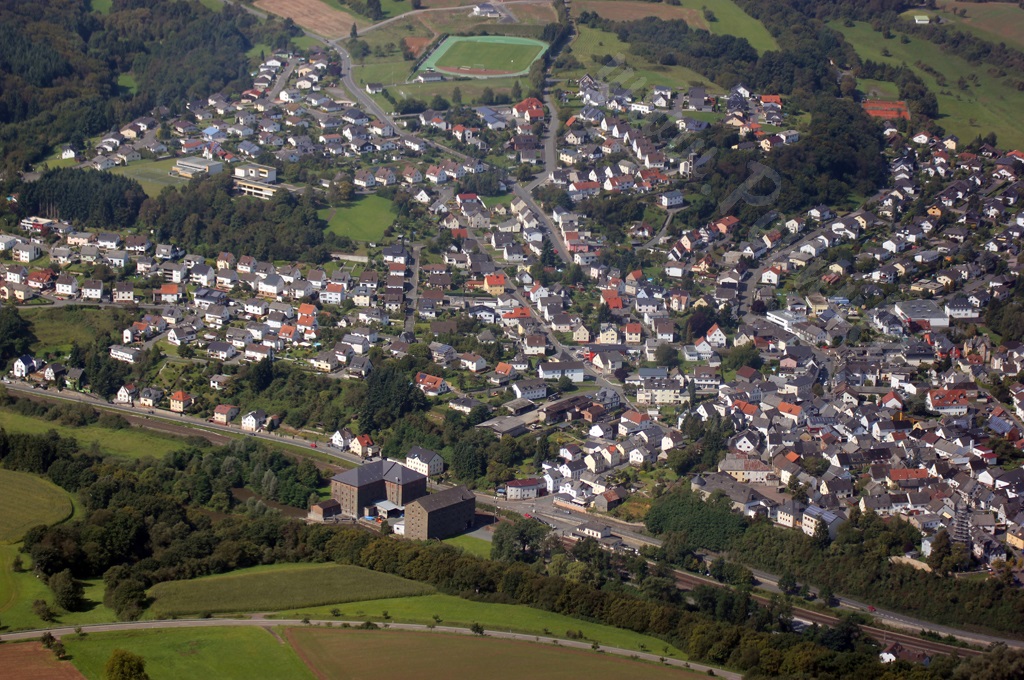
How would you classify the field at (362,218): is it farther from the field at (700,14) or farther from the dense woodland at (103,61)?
the field at (700,14)

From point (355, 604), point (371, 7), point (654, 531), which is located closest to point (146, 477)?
point (355, 604)

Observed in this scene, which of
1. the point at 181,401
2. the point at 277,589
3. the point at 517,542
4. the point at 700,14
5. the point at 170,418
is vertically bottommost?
the point at 170,418

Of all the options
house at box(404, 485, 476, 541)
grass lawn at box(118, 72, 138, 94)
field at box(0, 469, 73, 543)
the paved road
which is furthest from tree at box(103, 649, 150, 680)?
grass lawn at box(118, 72, 138, 94)

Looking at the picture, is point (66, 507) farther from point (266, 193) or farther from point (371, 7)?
point (371, 7)

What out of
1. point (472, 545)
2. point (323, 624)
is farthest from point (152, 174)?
point (323, 624)

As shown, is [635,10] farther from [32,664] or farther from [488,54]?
[32,664]

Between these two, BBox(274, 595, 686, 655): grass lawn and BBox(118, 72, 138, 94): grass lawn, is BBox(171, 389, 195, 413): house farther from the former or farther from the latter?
BBox(118, 72, 138, 94): grass lawn
